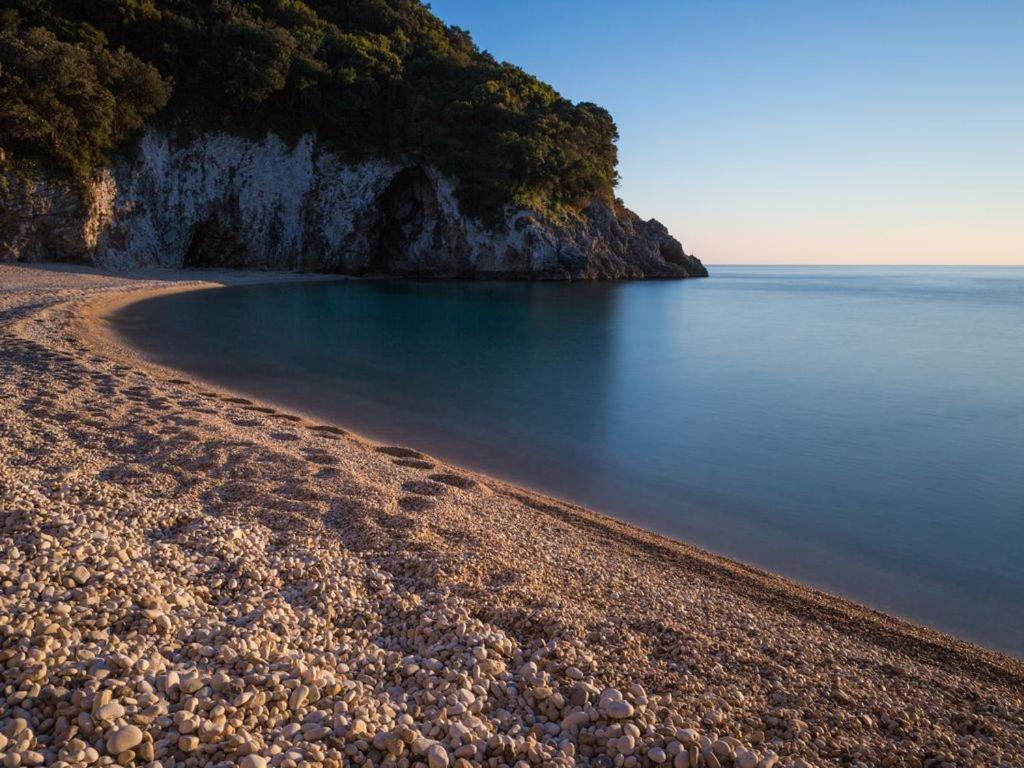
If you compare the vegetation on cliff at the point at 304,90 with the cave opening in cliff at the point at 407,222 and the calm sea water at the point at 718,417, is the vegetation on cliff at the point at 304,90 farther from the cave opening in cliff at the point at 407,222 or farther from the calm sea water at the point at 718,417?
the calm sea water at the point at 718,417

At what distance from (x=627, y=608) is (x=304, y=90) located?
1731 inches

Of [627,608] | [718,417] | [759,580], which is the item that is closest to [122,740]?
[627,608]

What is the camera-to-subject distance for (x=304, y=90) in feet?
133

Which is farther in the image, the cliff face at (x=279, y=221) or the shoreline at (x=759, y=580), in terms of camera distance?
the cliff face at (x=279, y=221)

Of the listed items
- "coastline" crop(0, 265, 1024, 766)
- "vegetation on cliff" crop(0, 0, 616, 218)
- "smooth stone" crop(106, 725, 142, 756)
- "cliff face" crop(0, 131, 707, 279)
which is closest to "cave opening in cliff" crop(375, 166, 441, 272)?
"cliff face" crop(0, 131, 707, 279)

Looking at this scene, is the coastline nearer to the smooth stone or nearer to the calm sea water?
the smooth stone

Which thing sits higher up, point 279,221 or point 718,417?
point 279,221

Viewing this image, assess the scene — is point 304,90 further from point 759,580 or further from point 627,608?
point 627,608

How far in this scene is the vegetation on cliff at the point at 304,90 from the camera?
28.3m

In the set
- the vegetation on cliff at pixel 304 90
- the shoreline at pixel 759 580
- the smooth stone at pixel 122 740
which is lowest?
the shoreline at pixel 759 580

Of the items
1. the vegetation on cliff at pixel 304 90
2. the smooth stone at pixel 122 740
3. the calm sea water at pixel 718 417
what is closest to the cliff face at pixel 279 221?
the vegetation on cliff at pixel 304 90

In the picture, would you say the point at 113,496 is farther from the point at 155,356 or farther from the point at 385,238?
the point at 385,238

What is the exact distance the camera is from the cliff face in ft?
101

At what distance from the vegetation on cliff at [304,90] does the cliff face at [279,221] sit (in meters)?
1.38
